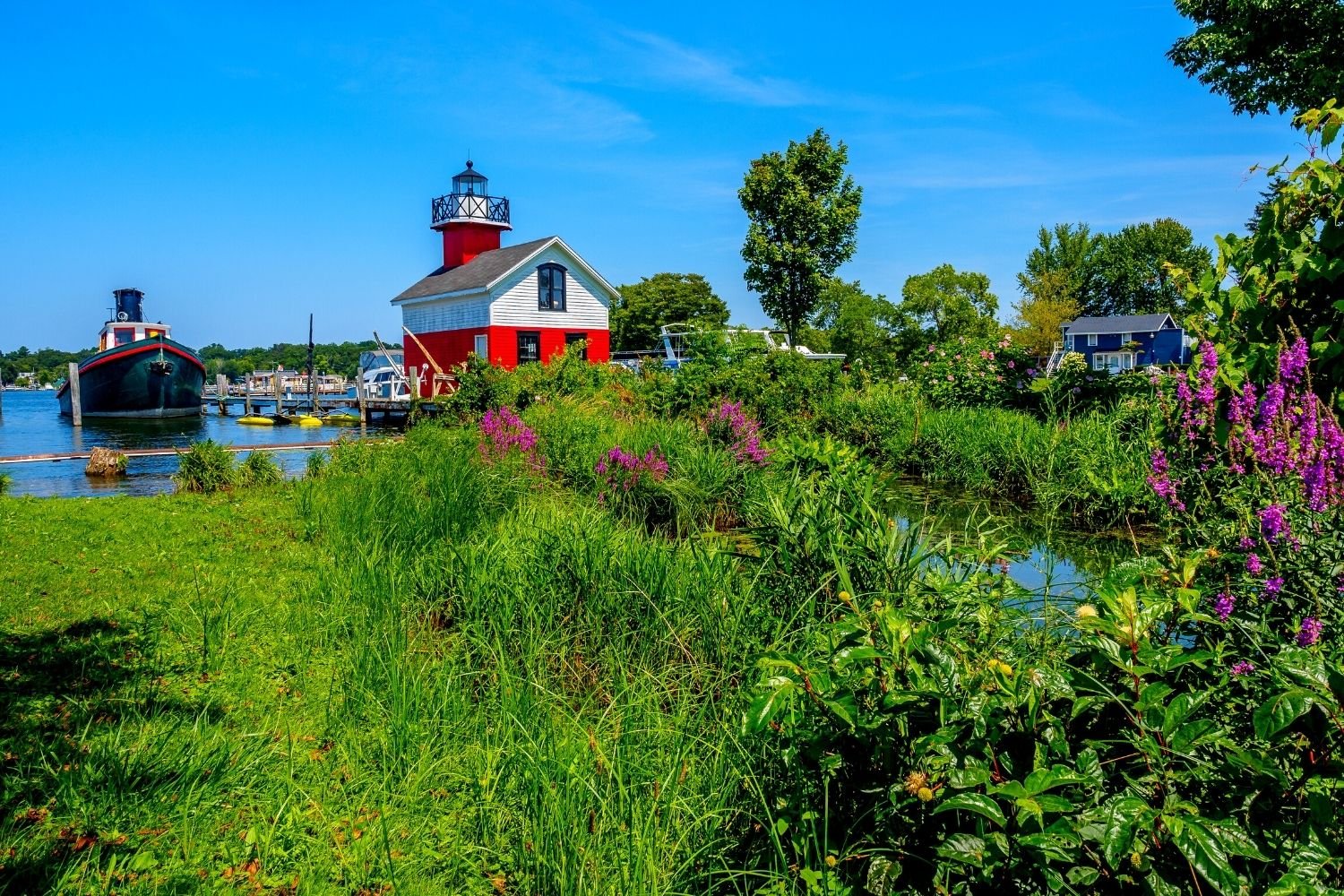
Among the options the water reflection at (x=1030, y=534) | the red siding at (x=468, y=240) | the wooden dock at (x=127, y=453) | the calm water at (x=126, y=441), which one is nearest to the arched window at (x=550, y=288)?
the red siding at (x=468, y=240)

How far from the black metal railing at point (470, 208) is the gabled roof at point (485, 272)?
5.56 feet

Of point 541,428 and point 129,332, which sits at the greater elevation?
point 129,332

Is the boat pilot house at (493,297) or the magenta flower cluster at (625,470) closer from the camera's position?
the magenta flower cluster at (625,470)

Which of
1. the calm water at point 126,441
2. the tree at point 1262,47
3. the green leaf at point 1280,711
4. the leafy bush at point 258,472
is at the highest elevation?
the tree at point 1262,47

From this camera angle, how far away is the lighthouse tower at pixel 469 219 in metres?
39.9

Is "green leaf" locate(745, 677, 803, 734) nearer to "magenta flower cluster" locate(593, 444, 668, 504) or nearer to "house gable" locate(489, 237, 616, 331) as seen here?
"magenta flower cluster" locate(593, 444, 668, 504)

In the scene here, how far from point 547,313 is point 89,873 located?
34895mm

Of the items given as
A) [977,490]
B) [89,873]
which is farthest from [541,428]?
[89,873]

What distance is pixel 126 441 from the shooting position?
31547mm

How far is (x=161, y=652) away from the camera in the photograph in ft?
15.0

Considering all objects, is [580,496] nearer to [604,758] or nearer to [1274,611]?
[604,758]

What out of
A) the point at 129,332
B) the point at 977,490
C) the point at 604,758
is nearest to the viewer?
the point at 604,758

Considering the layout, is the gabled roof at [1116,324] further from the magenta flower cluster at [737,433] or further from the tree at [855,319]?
the magenta flower cluster at [737,433]

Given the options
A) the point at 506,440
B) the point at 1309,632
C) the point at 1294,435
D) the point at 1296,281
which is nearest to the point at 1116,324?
the point at 506,440
